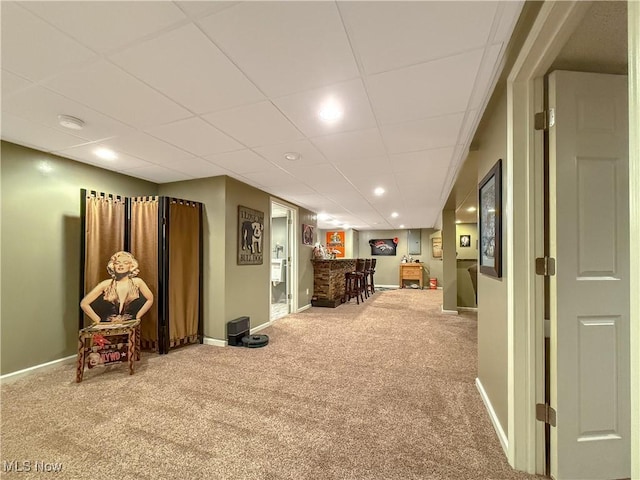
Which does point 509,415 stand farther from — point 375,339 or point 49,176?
point 49,176

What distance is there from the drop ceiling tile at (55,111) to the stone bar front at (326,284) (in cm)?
468

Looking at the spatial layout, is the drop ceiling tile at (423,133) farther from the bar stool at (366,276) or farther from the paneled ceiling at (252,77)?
the bar stool at (366,276)

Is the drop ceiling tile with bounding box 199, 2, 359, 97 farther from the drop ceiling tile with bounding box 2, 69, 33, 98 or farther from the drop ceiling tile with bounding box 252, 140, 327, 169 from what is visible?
the drop ceiling tile with bounding box 2, 69, 33, 98

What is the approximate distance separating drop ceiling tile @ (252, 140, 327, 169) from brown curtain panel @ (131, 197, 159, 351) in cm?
162

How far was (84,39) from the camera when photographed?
1.41 m

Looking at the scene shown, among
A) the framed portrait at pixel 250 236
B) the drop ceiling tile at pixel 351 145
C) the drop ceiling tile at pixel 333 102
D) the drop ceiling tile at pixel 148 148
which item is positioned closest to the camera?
the drop ceiling tile at pixel 333 102

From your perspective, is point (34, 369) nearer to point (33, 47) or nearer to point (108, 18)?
point (33, 47)

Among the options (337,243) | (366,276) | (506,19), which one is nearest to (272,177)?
(506,19)

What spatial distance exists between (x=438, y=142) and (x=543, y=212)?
1366mm

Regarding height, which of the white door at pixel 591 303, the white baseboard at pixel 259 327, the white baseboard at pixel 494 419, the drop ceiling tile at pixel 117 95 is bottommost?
the white baseboard at pixel 259 327

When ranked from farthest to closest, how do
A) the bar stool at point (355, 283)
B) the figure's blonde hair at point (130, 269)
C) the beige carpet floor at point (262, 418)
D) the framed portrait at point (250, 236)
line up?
the bar stool at point (355, 283)
the framed portrait at point (250, 236)
the figure's blonde hair at point (130, 269)
the beige carpet floor at point (262, 418)

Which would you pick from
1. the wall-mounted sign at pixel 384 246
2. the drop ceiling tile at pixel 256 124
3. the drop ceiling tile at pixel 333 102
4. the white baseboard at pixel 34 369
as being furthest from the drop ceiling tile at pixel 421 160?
the wall-mounted sign at pixel 384 246

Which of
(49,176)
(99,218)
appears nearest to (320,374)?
(99,218)

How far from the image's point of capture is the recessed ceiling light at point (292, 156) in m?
2.94
